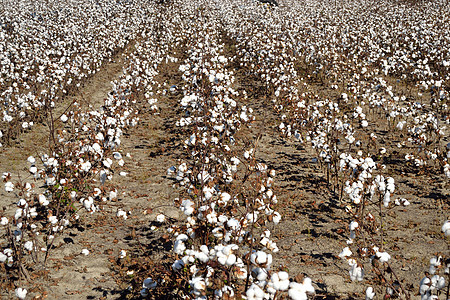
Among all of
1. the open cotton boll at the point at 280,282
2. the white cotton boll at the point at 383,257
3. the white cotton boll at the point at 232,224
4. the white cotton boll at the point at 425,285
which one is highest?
the white cotton boll at the point at 383,257

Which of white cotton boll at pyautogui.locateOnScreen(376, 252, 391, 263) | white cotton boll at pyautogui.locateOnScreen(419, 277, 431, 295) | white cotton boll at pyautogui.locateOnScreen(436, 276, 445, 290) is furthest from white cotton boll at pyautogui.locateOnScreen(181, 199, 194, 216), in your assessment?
white cotton boll at pyautogui.locateOnScreen(436, 276, 445, 290)

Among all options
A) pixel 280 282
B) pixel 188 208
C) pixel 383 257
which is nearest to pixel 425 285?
pixel 383 257

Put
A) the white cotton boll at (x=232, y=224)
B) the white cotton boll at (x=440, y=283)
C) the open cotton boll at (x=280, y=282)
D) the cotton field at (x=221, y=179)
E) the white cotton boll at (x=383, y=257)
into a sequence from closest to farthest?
the open cotton boll at (x=280, y=282), the white cotton boll at (x=440, y=283), the white cotton boll at (x=232, y=224), the white cotton boll at (x=383, y=257), the cotton field at (x=221, y=179)

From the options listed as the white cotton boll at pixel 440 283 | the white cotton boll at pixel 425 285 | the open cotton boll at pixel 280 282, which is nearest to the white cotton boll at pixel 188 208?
the open cotton boll at pixel 280 282

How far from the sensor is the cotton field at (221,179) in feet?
12.9

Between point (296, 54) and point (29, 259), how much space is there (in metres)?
15.5

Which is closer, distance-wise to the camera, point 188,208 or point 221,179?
point 188,208

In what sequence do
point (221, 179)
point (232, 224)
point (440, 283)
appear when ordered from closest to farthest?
point (440, 283) → point (232, 224) → point (221, 179)

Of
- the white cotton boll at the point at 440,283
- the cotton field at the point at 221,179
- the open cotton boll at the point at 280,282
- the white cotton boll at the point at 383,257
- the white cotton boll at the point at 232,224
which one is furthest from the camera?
the cotton field at the point at 221,179

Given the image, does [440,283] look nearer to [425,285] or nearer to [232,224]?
[425,285]

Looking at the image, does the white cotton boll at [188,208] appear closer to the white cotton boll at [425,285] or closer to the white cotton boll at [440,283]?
the white cotton boll at [425,285]

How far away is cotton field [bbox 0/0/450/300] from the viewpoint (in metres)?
3.92

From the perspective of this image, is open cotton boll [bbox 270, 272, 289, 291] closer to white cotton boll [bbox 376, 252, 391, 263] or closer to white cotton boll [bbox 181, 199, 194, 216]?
white cotton boll [bbox 181, 199, 194, 216]

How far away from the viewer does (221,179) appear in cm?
569
